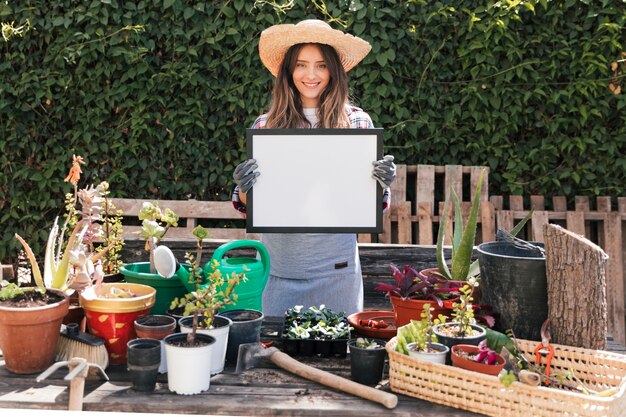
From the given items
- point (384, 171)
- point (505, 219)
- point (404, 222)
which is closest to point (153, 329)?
point (384, 171)

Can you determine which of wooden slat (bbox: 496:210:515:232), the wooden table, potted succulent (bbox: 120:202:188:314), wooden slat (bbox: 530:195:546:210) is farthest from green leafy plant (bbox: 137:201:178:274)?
wooden slat (bbox: 530:195:546:210)

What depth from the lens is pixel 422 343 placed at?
172 centimetres

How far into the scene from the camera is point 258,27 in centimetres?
452

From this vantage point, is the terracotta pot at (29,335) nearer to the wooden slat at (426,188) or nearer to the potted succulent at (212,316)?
the potted succulent at (212,316)

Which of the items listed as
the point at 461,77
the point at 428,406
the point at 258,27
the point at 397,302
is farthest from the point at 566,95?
the point at 428,406

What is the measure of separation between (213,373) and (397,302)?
0.64 meters

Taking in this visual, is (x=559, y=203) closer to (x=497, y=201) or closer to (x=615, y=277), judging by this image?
(x=497, y=201)

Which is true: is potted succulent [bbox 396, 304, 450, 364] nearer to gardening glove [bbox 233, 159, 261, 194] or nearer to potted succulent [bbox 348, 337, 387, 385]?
potted succulent [bbox 348, 337, 387, 385]

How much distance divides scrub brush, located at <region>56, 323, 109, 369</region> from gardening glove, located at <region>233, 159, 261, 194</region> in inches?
27.7

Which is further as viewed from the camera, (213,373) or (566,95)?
(566,95)

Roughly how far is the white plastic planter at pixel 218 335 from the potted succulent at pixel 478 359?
63cm

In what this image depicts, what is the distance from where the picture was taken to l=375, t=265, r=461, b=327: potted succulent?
2.02m

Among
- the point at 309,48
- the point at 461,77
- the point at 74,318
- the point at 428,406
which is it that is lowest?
the point at 428,406

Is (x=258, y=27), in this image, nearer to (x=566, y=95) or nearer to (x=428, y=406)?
(x=566, y=95)
